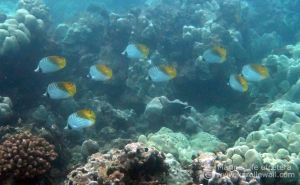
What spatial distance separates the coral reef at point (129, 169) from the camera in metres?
5.34

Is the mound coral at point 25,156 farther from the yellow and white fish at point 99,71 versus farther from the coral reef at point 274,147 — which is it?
the coral reef at point 274,147

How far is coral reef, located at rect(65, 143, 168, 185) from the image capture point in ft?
17.5

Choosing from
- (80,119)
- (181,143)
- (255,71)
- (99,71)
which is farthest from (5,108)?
(255,71)

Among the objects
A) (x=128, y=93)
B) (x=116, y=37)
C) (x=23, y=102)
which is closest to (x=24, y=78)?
(x=23, y=102)

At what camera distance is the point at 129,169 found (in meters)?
5.48

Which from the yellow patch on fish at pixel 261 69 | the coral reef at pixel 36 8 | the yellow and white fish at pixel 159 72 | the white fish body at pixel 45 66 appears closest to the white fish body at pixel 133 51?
the yellow and white fish at pixel 159 72

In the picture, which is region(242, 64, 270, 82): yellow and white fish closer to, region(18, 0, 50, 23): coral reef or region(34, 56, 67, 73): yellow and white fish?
region(34, 56, 67, 73): yellow and white fish

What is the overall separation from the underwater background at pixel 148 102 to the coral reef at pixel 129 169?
0.02 meters

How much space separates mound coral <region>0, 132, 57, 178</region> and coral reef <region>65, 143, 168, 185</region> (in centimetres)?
82

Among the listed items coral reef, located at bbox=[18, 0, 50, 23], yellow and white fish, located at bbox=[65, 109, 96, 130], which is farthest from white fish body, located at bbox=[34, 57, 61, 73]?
coral reef, located at bbox=[18, 0, 50, 23]

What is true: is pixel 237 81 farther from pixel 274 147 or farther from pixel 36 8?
pixel 36 8

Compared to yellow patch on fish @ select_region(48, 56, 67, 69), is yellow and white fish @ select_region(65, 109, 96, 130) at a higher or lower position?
lower

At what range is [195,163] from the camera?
619 cm

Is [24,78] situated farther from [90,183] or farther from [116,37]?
[90,183]
